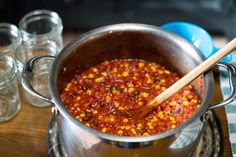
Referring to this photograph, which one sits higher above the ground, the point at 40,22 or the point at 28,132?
the point at 40,22

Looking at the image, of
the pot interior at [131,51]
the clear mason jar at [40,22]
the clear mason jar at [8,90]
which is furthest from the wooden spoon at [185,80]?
the clear mason jar at [40,22]

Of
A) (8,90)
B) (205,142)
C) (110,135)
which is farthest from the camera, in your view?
(8,90)

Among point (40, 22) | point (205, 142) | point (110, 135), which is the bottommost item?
point (205, 142)

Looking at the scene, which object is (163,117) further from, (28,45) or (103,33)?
(28,45)

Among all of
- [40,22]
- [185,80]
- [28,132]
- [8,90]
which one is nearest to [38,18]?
[40,22]

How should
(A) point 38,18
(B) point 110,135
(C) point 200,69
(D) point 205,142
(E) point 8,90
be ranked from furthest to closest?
1. (A) point 38,18
2. (E) point 8,90
3. (D) point 205,142
4. (C) point 200,69
5. (B) point 110,135

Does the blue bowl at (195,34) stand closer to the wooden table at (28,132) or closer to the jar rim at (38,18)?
the wooden table at (28,132)

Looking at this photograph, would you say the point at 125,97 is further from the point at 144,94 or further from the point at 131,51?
the point at 131,51
